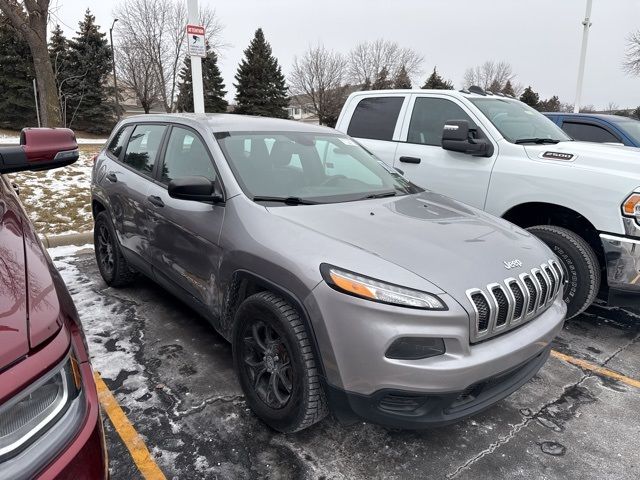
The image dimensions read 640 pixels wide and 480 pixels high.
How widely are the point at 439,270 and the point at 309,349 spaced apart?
0.71 meters

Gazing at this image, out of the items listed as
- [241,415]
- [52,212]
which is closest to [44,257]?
[241,415]

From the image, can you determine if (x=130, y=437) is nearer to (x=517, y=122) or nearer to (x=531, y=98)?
(x=517, y=122)

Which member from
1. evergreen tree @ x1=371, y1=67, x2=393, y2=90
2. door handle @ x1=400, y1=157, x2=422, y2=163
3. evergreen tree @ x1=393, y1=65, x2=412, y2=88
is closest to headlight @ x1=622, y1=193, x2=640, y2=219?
door handle @ x1=400, y1=157, x2=422, y2=163

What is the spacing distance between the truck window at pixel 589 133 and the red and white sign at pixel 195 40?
19.8 ft

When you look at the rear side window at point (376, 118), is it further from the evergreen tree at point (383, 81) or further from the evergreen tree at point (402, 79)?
the evergreen tree at point (402, 79)

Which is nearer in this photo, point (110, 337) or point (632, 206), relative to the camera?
point (632, 206)

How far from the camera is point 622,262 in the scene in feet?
11.2

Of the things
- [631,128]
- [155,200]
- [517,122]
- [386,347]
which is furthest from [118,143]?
[631,128]

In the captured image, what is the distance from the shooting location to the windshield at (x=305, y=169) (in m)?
2.84

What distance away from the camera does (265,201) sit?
267 cm

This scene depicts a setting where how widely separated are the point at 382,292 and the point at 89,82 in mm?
37484

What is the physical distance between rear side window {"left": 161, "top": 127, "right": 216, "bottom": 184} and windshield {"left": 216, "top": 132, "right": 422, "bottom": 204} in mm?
169

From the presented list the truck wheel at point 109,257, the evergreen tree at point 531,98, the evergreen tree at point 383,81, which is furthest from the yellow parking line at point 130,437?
the evergreen tree at point 531,98

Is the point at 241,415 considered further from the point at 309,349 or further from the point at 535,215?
the point at 535,215
